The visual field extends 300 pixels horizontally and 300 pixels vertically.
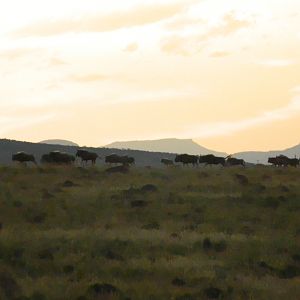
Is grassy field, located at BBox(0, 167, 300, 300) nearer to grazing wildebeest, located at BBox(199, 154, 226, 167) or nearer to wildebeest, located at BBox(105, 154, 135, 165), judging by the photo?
wildebeest, located at BBox(105, 154, 135, 165)

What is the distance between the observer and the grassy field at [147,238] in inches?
722

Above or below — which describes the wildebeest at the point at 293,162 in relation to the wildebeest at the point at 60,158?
above

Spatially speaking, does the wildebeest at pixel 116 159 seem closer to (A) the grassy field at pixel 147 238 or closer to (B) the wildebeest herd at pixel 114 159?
(B) the wildebeest herd at pixel 114 159

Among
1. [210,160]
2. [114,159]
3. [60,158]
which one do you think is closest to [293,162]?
[210,160]

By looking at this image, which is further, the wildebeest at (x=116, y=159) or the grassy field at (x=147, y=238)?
the wildebeest at (x=116, y=159)

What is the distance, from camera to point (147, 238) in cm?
2462

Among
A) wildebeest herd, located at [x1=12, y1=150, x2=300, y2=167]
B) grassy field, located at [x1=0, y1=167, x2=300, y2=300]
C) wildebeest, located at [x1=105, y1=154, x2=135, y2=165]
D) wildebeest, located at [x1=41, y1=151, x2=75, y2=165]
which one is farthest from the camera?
wildebeest, located at [x1=105, y1=154, x2=135, y2=165]

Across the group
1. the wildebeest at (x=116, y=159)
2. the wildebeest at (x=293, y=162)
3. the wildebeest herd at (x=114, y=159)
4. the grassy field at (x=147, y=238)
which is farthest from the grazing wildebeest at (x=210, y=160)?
the grassy field at (x=147, y=238)

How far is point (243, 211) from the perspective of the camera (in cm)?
3253

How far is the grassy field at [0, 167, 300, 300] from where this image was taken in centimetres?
1834

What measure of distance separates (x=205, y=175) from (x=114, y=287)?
29.0 meters

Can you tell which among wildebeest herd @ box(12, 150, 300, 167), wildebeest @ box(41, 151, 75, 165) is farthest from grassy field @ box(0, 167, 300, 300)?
wildebeest @ box(41, 151, 75, 165)

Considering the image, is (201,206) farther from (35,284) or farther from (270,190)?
(35,284)

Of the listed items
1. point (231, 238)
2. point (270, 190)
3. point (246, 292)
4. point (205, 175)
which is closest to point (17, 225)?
point (231, 238)
